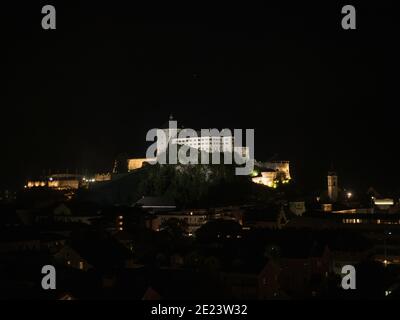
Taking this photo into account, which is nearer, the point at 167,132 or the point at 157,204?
the point at 157,204

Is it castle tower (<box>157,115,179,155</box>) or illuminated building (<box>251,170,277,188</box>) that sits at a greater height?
castle tower (<box>157,115,179,155</box>)

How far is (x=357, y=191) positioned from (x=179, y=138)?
67.4ft

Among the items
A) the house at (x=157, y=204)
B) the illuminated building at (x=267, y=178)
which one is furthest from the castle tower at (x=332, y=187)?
the house at (x=157, y=204)

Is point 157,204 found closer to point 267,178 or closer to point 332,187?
point 332,187

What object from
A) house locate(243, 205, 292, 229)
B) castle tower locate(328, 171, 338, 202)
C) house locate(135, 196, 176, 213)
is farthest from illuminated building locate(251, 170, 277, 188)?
house locate(243, 205, 292, 229)

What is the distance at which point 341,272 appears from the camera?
1978 centimetres

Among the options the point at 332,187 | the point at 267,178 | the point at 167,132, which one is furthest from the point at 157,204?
the point at 167,132

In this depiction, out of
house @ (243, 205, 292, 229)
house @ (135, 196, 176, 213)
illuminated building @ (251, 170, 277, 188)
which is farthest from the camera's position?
illuminated building @ (251, 170, 277, 188)

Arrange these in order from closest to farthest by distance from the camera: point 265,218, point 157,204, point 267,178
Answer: point 265,218 < point 157,204 < point 267,178

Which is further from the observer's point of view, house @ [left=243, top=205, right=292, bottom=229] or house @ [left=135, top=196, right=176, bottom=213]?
house @ [left=135, top=196, right=176, bottom=213]

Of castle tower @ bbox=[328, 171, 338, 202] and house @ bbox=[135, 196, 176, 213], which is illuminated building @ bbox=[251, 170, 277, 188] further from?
house @ bbox=[135, 196, 176, 213]

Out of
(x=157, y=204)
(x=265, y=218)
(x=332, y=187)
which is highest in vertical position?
(x=332, y=187)
